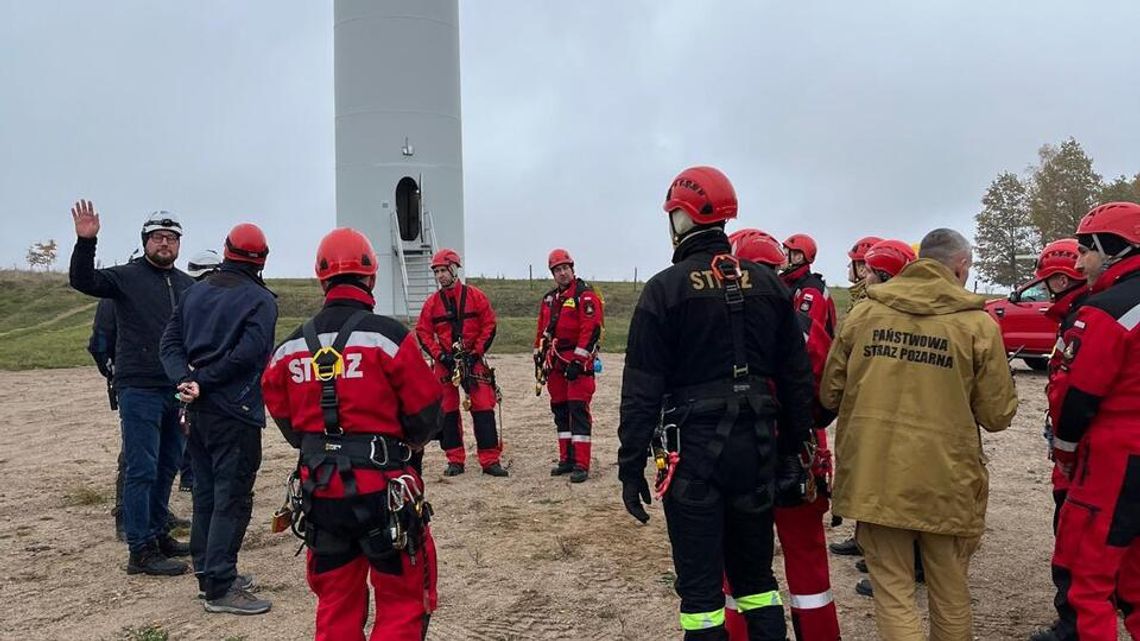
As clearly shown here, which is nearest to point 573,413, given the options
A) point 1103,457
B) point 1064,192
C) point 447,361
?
point 447,361

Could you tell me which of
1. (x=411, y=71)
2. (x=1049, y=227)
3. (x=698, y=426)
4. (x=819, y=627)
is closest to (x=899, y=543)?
(x=819, y=627)

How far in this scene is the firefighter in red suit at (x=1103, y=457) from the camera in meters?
3.79

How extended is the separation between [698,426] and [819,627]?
1.38m

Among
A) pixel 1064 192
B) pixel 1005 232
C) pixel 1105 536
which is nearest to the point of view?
pixel 1105 536

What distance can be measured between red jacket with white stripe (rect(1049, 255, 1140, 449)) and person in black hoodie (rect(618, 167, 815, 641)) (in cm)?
128

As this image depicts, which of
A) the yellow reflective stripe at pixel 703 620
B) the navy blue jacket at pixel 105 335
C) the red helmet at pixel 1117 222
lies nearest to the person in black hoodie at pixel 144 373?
the navy blue jacket at pixel 105 335

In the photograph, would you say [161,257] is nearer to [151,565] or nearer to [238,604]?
[151,565]

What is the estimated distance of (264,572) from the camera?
623 cm

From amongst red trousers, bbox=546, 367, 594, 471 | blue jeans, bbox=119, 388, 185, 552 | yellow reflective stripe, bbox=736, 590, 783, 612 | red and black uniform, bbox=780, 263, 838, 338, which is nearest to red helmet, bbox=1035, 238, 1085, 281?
red and black uniform, bbox=780, 263, 838, 338

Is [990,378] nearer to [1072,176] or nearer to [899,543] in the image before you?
[899,543]

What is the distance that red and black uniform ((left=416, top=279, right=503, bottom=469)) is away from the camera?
9234 millimetres

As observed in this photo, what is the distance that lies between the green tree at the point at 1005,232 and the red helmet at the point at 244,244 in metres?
45.7

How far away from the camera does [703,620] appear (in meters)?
3.81

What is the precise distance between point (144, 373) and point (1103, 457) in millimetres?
6043
